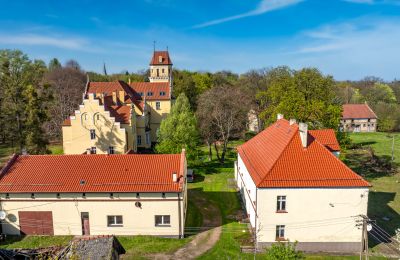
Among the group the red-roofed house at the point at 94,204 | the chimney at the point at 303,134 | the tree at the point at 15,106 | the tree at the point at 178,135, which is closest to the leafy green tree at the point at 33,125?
the tree at the point at 15,106

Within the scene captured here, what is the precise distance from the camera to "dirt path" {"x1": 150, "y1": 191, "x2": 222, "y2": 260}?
2469 cm

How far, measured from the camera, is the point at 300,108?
133 ft

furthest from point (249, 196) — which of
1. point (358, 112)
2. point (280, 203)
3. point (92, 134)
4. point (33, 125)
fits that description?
point (358, 112)

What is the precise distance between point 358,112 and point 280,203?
257 feet

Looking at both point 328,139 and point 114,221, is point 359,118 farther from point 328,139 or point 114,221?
point 114,221

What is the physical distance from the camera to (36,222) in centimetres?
2727

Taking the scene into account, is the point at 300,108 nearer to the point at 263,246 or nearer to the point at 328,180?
the point at 328,180

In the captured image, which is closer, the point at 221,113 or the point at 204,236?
the point at 204,236

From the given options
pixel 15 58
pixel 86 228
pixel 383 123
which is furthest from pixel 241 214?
pixel 383 123

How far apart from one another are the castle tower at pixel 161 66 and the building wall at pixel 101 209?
51366 millimetres

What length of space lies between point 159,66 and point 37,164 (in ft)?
163

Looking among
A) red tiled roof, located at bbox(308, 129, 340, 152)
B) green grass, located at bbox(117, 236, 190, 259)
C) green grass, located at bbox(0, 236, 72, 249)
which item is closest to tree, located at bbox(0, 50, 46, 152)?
green grass, located at bbox(0, 236, 72, 249)

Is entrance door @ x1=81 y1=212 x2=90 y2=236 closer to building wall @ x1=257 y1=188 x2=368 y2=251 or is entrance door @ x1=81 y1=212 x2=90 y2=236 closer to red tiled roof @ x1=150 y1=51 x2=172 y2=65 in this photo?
building wall @ x1=257 y1=188 x2=368 y2=251

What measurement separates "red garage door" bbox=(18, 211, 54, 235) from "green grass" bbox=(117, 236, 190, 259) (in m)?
6.29
